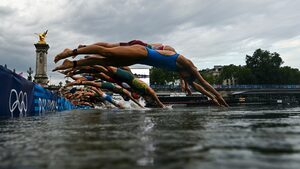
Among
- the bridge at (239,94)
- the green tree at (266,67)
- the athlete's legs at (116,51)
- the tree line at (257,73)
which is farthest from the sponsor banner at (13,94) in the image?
the green tree at (266,67)

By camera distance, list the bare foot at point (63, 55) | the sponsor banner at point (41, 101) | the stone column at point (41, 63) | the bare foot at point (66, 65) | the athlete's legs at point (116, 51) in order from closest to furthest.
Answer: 1. the athlete's legs at point (116, 51)
2. the bare foot at point (63, 55)
3. the bare foot at point (66, 65)
4. the sponsor banner at point (41, 101)
5. the stone column at point (41, 63)

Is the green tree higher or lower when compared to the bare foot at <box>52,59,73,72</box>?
higher

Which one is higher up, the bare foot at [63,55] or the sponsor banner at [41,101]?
the bare foot at [63,55]

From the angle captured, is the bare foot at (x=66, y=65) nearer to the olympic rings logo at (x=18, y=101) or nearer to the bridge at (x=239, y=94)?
the olympic rings logo at (x=18, y=101)

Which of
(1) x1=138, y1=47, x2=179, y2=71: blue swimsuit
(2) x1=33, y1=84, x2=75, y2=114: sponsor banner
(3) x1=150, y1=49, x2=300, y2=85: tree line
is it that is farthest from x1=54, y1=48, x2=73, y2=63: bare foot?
(3) x1=150, y1=49, x2=300, y2=85: tree line

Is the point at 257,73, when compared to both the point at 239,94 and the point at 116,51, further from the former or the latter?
the point at 116,51

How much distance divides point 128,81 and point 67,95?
908 inches

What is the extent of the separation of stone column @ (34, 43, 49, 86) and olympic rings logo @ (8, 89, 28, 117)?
264 ft

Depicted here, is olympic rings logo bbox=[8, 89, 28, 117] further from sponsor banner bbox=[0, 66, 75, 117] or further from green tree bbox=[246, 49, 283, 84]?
green tree bbox=[246, 49, 283, 84]

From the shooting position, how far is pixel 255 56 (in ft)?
470

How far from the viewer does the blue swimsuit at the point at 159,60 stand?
1220cm

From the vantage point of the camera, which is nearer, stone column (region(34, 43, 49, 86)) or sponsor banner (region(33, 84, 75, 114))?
sponsor banner (region(33, 84, 75, 114))

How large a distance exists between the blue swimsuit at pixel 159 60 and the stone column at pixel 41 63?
275 feet

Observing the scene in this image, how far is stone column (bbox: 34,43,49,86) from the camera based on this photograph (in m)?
92.1
